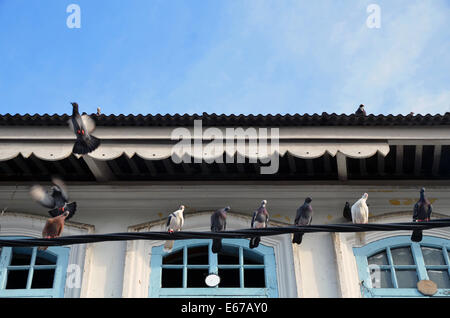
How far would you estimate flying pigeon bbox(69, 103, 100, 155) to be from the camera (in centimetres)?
765

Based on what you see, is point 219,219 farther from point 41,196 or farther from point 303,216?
point 41,196

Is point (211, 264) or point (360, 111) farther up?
point (360, 111)

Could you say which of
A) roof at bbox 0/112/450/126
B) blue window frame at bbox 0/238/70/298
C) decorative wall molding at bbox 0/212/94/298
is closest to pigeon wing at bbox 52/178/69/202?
decorative wall molding at bbox 0/212/94/298

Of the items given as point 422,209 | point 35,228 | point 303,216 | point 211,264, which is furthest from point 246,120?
point 35,228

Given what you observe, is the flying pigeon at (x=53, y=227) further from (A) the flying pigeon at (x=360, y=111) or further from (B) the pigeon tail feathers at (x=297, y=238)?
(A) the flying pigeon at (x=360, y=111)

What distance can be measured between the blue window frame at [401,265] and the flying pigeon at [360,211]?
32cm

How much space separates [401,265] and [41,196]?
3.70m

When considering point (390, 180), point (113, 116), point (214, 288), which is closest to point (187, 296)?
point (214, 288)

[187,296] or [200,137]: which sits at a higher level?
[200,137]

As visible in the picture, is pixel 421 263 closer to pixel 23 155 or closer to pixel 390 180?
pixel 390 180

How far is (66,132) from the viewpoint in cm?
795

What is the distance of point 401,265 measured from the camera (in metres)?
7.63
